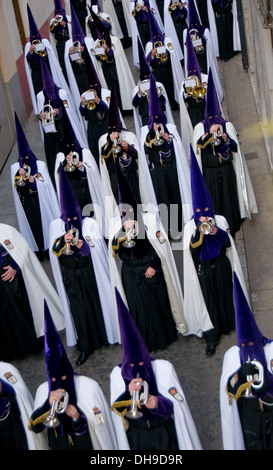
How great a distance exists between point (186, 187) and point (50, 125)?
2.29 metres

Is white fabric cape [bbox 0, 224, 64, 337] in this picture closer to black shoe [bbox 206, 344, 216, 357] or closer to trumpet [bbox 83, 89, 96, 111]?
black shoe [bbox 206, 344, 216, 357]

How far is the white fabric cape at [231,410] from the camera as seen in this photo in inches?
242

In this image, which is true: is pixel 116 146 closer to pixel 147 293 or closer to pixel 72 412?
pixel 147 293

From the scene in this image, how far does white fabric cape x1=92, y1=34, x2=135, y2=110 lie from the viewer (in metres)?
13.6

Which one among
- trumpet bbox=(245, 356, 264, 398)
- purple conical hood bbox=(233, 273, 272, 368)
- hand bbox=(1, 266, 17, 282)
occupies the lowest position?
trumpet bbox=(245, 356, 264, 398)

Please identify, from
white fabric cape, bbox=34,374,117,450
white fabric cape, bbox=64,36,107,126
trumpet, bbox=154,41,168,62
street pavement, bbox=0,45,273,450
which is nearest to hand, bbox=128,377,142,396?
white fabric cape, bbox=34,374,117,450

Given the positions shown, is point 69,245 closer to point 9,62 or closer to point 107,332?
point 107,332

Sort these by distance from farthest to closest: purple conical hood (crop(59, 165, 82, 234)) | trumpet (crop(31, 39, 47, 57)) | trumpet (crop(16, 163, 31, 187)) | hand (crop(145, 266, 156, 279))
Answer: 1. trumpet (crop(31, 39, 47, 57))
2. trumpet (crop(16, 163, 31, 187))
3. purple conical hood (crop(59, 165, 82, 234))
4. hand (crop(145, 266, 156, 279))

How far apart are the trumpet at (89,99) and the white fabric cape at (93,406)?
18.9 ft

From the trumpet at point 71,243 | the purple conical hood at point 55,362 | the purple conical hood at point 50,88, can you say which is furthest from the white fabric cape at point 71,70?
the purple conical hood at point 55,362

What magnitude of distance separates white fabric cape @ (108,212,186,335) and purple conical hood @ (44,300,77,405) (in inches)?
76.4

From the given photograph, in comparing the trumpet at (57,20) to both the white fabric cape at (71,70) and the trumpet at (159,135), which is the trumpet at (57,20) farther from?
the trumpet at (159,135)

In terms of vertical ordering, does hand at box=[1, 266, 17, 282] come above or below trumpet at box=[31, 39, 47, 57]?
below

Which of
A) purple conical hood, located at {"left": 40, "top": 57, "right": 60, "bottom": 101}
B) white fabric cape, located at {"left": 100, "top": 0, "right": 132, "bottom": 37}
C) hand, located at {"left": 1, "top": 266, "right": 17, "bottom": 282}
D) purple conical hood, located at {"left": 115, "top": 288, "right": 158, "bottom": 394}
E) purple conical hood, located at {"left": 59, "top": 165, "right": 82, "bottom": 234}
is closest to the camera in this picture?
purple conical hood, located at {"left": 115, "top": 288, "right": 158, "bottom": 394}
